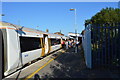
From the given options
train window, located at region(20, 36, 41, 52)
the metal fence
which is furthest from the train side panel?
the metal fence

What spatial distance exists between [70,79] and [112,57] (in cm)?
254

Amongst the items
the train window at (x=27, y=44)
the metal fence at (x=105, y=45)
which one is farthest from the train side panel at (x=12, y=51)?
the metal fence at (x=105, y=45)

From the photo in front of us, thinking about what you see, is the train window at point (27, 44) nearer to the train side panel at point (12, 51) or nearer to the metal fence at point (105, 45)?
the train side panel at point (12, 51)

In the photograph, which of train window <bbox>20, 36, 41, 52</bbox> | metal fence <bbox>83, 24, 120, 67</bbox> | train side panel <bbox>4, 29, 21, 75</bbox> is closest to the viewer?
train side panel <bbox>4, 29, 21, 75</bbox>

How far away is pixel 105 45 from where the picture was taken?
7.41 metres

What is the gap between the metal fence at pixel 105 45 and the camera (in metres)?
7.22

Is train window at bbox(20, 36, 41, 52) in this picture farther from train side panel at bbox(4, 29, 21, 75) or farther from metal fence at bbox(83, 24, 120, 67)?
metal fence at bbox(83, 24, 120, 67)

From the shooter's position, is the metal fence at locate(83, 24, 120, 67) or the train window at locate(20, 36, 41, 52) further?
the train window at locate(20, 36, 41, 52)

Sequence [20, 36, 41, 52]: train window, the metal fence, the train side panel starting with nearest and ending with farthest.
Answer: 1. the train side panel
2. the metal fence
3. [20, 36, 41, 52]: train window

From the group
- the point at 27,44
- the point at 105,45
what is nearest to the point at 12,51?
the point at 27,44

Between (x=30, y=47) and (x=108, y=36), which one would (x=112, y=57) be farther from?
(x=30, y=47)

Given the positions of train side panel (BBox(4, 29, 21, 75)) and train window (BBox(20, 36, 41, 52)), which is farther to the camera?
train window (BBox(20, 36, 41, 52))

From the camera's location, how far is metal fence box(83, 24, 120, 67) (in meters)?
7.22

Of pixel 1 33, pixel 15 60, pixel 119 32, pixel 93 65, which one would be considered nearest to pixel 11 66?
pixel 15 60
